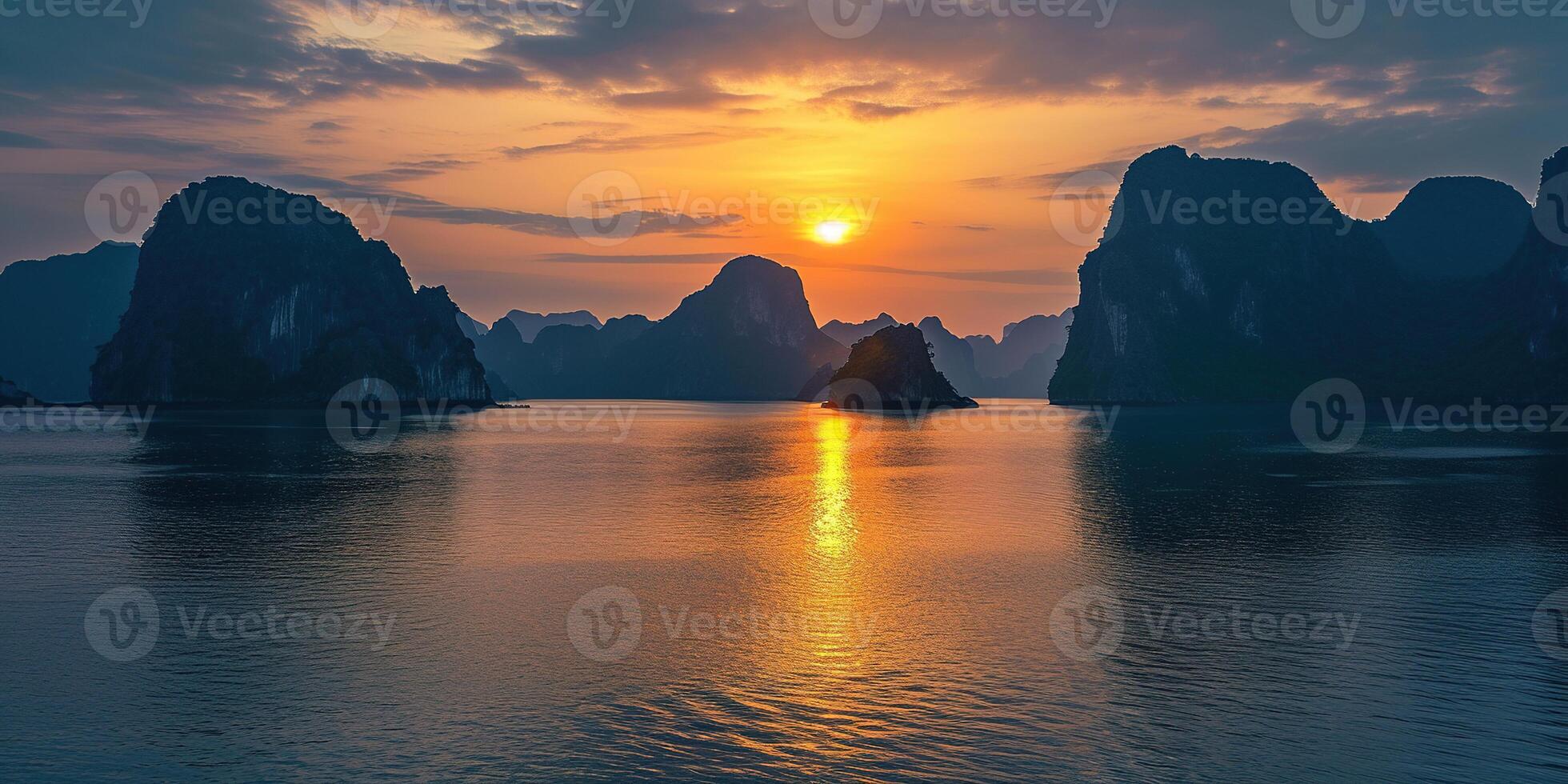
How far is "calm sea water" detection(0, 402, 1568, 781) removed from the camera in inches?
930

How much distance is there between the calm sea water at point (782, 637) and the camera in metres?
23.6

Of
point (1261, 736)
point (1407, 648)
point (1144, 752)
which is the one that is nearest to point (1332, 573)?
point (1407, 648)

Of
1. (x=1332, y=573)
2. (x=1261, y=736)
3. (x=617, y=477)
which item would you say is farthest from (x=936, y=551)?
(x=617, y=477)

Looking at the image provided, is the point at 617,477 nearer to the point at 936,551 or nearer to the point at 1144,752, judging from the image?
the point at 936,551

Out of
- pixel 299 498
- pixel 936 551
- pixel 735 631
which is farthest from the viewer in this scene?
pixel 299 498

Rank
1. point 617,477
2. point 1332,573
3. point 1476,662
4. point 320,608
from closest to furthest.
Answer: point 1476,662
point 320,608
point 1332,573
point 617,477

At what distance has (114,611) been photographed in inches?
1441

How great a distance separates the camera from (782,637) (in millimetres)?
34531

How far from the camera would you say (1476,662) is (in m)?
30.6

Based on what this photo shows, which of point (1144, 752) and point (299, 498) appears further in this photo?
point (299, 498)

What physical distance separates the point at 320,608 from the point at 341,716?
13.2m

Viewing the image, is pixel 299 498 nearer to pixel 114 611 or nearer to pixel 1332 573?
pixel 114 611

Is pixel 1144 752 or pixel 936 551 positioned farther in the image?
pixel 936 551

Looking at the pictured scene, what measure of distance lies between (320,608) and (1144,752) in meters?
30.0
